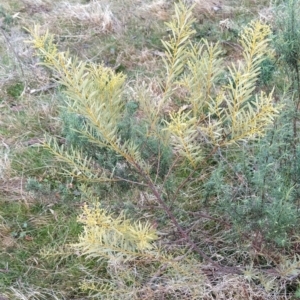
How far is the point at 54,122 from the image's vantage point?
3395 millimetres

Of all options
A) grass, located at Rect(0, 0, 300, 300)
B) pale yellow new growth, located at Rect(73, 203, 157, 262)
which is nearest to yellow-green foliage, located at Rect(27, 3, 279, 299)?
pale yellow new growth, located at Rect(73, 203, 157, 262)

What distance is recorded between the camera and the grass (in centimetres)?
238

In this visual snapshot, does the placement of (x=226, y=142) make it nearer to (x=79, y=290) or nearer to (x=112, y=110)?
(x=112, y=110)

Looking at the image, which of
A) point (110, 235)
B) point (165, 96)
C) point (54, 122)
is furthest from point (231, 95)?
point (54, 122)

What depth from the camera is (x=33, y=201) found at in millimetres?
2830

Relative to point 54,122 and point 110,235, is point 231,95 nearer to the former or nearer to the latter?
point 110,235

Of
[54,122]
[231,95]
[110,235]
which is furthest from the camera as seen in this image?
[54,122]

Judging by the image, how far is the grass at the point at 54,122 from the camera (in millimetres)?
2377

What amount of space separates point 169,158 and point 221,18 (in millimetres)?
2697

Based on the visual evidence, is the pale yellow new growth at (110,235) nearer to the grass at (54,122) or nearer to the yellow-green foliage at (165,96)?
the yellow-green foliage at (165,96)

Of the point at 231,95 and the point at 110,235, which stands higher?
the point at 231,95

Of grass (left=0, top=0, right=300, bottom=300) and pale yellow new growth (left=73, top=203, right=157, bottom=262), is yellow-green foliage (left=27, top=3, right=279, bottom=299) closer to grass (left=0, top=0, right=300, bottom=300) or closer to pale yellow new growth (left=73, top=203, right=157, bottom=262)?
pale yellow new growth (left=73, top=203, right=157, bottom=262)

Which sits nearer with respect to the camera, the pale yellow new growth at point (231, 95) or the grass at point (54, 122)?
the pale yellow new growth at point (231, 95)

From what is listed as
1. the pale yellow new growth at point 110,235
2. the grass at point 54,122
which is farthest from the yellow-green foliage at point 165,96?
the grass at point 54,122
